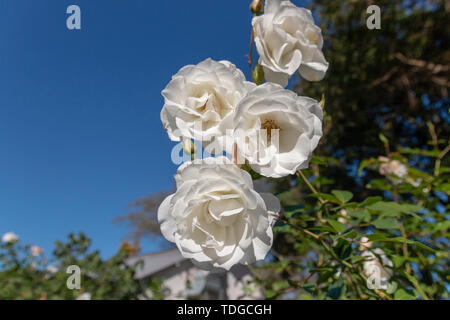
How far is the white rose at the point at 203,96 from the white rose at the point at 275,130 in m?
0.05

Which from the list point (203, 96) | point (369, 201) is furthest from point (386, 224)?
point (203, 96)

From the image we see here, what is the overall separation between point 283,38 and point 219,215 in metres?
0.34

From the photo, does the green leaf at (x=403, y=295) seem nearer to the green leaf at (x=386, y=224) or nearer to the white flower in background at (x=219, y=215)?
the green leaf at (x=386, y=224)

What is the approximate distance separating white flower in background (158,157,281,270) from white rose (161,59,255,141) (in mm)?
83

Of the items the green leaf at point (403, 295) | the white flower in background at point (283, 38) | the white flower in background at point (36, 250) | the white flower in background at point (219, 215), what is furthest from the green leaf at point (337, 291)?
the white flower in background at point (36, 250)

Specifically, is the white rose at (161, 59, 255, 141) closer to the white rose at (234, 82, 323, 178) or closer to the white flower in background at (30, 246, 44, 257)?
the white rose at (234, 82, 323, 178)

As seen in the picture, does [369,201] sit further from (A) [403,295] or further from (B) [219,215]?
(B) [219,215]

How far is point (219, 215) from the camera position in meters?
0.45

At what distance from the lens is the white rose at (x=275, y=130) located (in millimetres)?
448

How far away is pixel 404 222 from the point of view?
1.20 metres

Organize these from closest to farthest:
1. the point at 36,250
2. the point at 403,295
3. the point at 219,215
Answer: the point at 219,215, the point at 403,295, the point at 36,250

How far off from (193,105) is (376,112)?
6243 mm
